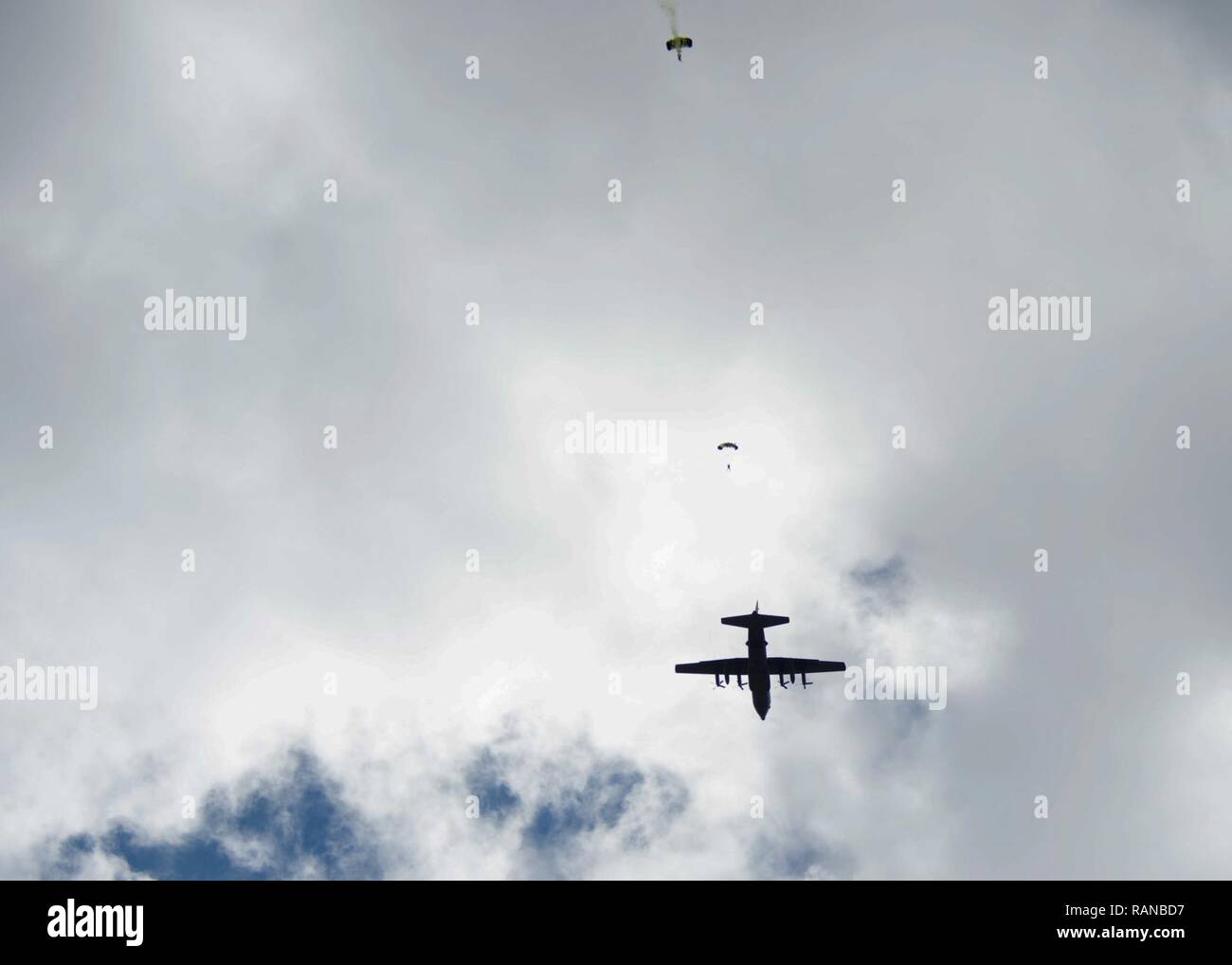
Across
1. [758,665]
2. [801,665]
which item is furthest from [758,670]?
[801,665]

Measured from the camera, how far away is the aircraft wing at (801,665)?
98062 millimetres

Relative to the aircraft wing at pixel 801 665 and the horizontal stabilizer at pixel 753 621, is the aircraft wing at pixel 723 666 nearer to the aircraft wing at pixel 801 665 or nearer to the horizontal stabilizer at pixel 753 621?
the aircraft wing at pixel 801 665

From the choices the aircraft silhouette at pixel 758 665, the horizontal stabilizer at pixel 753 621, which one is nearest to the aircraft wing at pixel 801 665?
the aircraft silhouette at pixel 758 665

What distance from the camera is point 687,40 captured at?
66.1 meters

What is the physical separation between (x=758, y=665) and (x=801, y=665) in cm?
1034

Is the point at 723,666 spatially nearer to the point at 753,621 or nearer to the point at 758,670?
the point at 758,670

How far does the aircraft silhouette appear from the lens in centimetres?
8119
